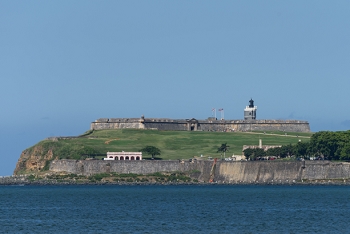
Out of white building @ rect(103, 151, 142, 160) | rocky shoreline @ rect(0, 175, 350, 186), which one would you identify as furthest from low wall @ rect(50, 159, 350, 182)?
white building @ rect(103, 151, 142, 160)

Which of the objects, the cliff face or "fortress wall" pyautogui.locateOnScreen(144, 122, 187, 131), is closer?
the cliff face

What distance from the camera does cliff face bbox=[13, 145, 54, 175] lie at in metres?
140

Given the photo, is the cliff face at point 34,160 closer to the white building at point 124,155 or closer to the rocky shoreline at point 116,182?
the rocky shoreline at point 116,182

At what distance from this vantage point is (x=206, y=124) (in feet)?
575

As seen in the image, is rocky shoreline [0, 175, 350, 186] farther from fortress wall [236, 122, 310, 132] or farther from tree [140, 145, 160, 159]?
fortress wall [236, 122, 310, 132]

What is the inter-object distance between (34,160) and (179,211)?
233 ft

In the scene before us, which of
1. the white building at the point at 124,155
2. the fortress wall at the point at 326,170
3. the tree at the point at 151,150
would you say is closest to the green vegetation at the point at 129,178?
the white building at the point at 124,155

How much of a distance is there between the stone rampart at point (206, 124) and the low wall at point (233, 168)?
36525mm

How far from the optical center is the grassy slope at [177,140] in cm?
14438

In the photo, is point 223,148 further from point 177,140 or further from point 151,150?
point 177,140

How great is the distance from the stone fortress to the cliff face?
29967 millimetres

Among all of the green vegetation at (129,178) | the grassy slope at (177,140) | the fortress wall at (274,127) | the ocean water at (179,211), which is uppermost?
the fortress wall at (274,127)

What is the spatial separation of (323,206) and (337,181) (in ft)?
120

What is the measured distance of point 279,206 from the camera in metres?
77.6
